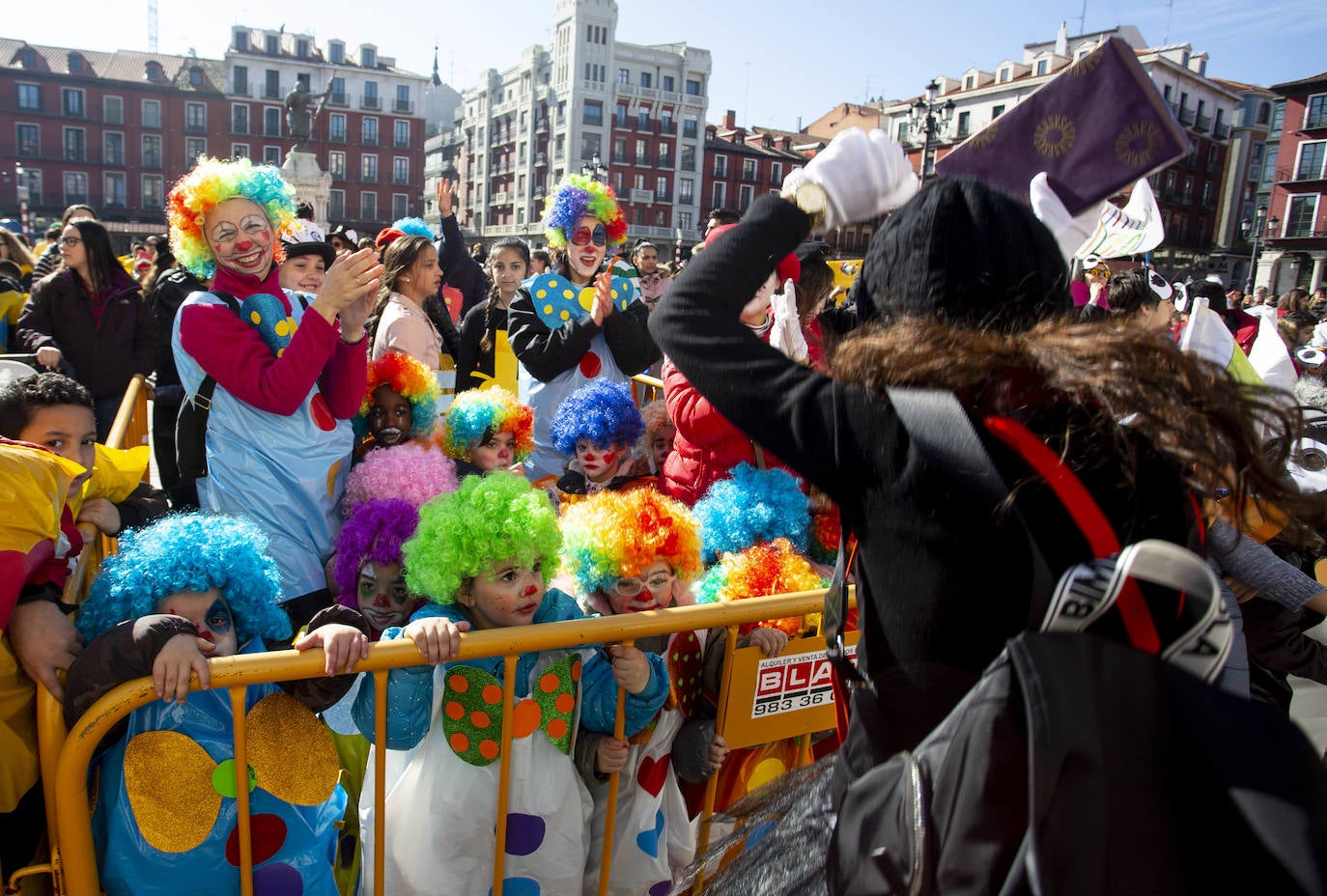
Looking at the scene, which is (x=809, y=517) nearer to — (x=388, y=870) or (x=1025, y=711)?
(x=388, y=870)

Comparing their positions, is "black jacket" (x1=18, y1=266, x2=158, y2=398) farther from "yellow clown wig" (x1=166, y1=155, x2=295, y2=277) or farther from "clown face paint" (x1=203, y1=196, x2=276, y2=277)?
"clown face paint" (x1=203, y1=196, x2=276, y2=277)

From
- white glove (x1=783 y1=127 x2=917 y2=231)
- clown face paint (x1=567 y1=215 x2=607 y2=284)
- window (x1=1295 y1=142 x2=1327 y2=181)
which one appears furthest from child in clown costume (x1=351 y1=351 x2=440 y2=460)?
window (x1=1295 y1=142 x2=1327 y2=181)

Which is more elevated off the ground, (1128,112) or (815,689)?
(1128,112)

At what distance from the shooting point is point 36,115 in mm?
53062

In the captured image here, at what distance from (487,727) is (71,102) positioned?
6716 centimetres

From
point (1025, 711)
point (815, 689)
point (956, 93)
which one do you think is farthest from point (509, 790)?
point (956, 93)

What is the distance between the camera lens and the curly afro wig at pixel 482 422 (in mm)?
3842

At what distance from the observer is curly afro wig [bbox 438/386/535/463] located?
3.84 meters

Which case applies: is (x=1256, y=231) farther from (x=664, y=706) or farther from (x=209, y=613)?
(x=209, y=613)

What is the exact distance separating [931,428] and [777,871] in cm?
80

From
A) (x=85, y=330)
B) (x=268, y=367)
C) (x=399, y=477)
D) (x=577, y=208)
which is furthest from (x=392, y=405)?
(x=85, y=330)

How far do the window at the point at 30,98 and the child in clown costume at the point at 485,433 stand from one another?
6550cm

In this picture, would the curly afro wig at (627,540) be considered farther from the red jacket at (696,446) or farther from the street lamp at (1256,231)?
the street lamp at (1256,231)

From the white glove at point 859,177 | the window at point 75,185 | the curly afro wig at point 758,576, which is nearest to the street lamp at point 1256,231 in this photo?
the curly afro wig at point 758,576
